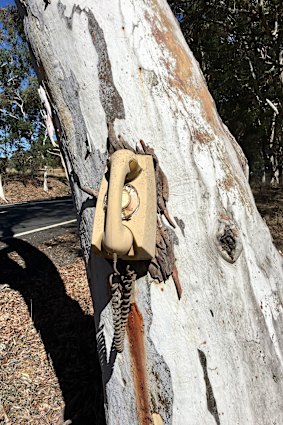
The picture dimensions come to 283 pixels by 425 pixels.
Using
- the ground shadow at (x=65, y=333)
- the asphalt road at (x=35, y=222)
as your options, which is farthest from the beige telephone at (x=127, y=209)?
the asphalt road at (x=35, y=222)

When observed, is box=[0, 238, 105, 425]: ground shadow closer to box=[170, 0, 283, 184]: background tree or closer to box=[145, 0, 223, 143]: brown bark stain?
box=[145, 0, 223, 143]: brown bark stain

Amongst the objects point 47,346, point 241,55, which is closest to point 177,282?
point 47,346

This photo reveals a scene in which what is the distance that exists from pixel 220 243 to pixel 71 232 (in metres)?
7.71

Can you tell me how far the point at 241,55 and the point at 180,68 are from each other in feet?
51.8

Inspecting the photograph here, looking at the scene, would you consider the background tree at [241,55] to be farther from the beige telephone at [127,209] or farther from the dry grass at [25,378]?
the beige telephone at [127,209]

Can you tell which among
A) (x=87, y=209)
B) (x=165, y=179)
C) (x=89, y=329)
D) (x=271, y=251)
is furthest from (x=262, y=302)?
(x=89, y=329)

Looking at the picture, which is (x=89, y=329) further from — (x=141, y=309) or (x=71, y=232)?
(x=71, y=232)

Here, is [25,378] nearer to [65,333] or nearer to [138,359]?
[65,333]

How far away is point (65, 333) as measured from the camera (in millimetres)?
3773

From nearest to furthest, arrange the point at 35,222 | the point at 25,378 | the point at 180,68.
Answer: the point at 180,68 < the point at 25,378 < the point at 35,222

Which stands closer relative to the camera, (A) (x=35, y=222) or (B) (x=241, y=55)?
(A) (x=35, y=222)

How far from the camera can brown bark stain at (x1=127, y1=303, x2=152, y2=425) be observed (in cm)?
99

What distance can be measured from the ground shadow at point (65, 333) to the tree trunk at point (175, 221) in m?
1.84

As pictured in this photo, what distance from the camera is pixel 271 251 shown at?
3.67 feet
